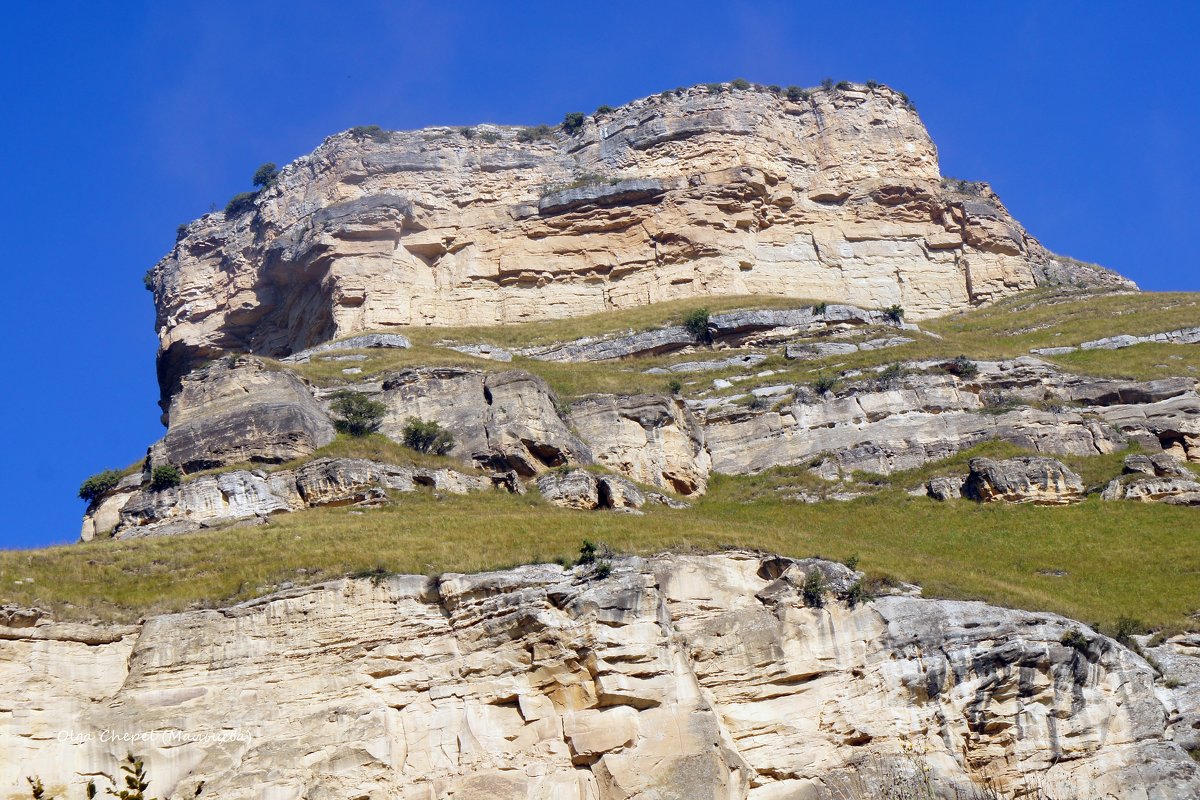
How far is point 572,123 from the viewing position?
89562mm

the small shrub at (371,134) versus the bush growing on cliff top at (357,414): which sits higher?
the small shrub at (371,134)

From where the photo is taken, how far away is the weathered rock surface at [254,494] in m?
44.4

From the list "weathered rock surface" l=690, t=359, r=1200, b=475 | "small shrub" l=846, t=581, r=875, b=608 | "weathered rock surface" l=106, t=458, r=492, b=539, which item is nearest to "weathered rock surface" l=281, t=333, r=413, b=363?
"weathered rock surface" l=690, t=359, r=1200, b=475

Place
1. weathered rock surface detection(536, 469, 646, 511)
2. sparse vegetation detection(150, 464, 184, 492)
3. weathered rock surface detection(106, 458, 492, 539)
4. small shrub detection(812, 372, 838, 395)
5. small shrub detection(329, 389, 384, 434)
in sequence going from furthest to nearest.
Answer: small shrub detection(812, 372, 838, 395), small shrub detection(329, 389, 384, 434), weathered rock surface detection(536, 469, 646, 511), sparse vegetation detection(150, 464, 184, 492), weathered rock surface detection(106, 458, 492, 539)

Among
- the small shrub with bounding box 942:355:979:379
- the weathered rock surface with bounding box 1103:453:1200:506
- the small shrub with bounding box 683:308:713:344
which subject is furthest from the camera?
the small shrub with bounding box 683:308:713:344

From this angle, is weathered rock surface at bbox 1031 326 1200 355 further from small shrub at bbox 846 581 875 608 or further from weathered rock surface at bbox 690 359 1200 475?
small shrub at bbox 846 581 875 608

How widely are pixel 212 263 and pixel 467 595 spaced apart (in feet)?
196

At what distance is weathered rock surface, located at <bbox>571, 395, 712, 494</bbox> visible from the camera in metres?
52.4

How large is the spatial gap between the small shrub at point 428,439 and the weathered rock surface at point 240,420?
2.55m

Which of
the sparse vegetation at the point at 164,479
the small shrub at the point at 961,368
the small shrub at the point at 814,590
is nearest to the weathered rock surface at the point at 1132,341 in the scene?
the small shrub at the point at 961,368

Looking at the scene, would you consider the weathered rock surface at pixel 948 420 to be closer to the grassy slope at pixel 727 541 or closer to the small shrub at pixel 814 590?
the grassy slope at pixel 727 541

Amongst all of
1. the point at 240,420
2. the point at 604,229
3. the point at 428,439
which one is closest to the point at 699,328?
the point at 604,229

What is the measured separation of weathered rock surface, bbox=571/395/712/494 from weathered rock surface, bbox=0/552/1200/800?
58.2 ft

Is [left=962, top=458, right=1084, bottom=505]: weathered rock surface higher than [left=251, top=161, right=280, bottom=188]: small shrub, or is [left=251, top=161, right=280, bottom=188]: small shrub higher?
[left=251, top=161, right=280, bottom=188]: small shrub
